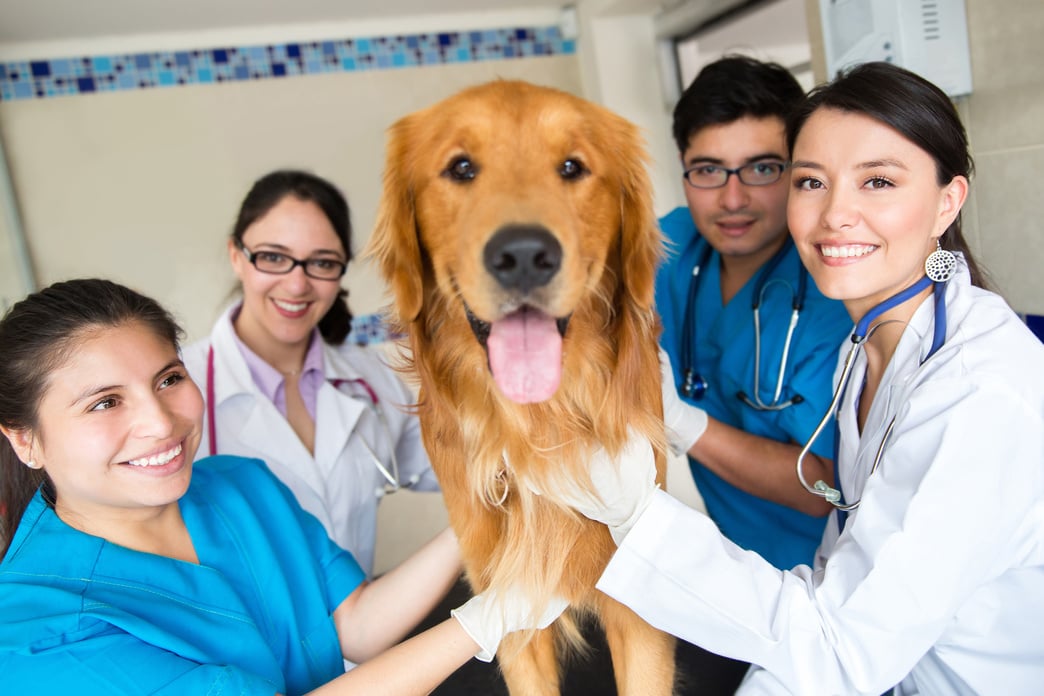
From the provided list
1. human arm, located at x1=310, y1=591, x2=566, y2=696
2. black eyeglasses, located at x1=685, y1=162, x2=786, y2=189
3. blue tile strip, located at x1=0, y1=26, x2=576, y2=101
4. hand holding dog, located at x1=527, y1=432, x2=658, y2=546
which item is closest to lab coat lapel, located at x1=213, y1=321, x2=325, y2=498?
human arm, located at x1=310, y1=591, x2=566, y2=696

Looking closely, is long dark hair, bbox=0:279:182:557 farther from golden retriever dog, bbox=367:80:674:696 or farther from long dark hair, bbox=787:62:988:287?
long dark hair, bbox=787:62:988:287

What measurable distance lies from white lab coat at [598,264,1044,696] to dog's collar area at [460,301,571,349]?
0.34 m

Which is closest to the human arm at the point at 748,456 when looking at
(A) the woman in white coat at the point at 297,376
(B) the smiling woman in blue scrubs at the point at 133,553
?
(B) the smiling woman in blue scrubs at the point at 133,553

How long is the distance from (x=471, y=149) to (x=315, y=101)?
8.95 feet

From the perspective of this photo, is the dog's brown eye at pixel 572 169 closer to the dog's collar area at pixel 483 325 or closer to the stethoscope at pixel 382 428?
the dog's collar area at pixel 483 325

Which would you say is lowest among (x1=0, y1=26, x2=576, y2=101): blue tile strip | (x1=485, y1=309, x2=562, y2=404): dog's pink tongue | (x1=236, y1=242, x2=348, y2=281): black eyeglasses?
(x1=485, y1=309, x2=562, y2=404): dog's pink tongue

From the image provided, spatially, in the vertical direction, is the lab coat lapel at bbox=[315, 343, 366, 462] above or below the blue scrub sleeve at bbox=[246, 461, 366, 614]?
above

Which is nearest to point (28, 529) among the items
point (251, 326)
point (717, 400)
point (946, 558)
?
point (251, 326)

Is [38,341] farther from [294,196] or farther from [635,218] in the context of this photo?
[635,218]

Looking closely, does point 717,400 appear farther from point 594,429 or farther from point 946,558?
point 946,558

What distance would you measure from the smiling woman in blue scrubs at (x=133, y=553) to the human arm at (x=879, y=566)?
0.32m

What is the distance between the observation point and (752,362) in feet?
5.84

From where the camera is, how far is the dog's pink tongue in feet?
3.78

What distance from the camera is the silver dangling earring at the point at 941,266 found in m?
1.23
